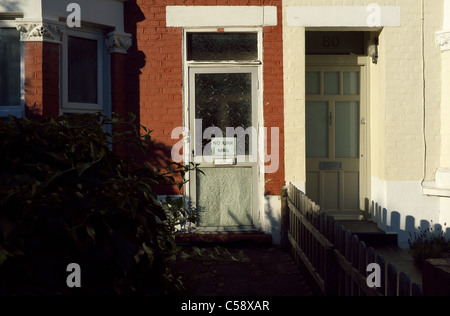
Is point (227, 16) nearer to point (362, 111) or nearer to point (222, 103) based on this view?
point (222, 103)

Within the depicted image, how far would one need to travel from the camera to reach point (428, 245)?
6879mm

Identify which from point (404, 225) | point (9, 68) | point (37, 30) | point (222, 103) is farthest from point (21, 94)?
point (404, 225)

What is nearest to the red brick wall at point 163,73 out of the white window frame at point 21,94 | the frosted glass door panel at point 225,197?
the frosted glass door panel at point 225,197

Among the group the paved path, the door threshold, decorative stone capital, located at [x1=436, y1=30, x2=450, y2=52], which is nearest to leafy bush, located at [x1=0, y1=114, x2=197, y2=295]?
the paved path

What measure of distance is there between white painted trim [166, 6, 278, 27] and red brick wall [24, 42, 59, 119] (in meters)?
1.96

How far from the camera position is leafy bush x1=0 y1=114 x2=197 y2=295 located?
1.89 metres

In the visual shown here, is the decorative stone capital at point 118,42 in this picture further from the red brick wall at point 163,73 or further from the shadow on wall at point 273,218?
the shadow on wall at point 273,218

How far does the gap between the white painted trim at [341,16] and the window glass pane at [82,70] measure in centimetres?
291

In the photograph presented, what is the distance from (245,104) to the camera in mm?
7637

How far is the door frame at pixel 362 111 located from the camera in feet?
26.8

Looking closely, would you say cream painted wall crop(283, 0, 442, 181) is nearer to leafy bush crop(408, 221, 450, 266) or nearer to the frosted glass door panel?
the frosted glass door panel

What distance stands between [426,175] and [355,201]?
1.21 metres

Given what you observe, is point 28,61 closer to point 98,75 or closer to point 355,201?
point 98,75
